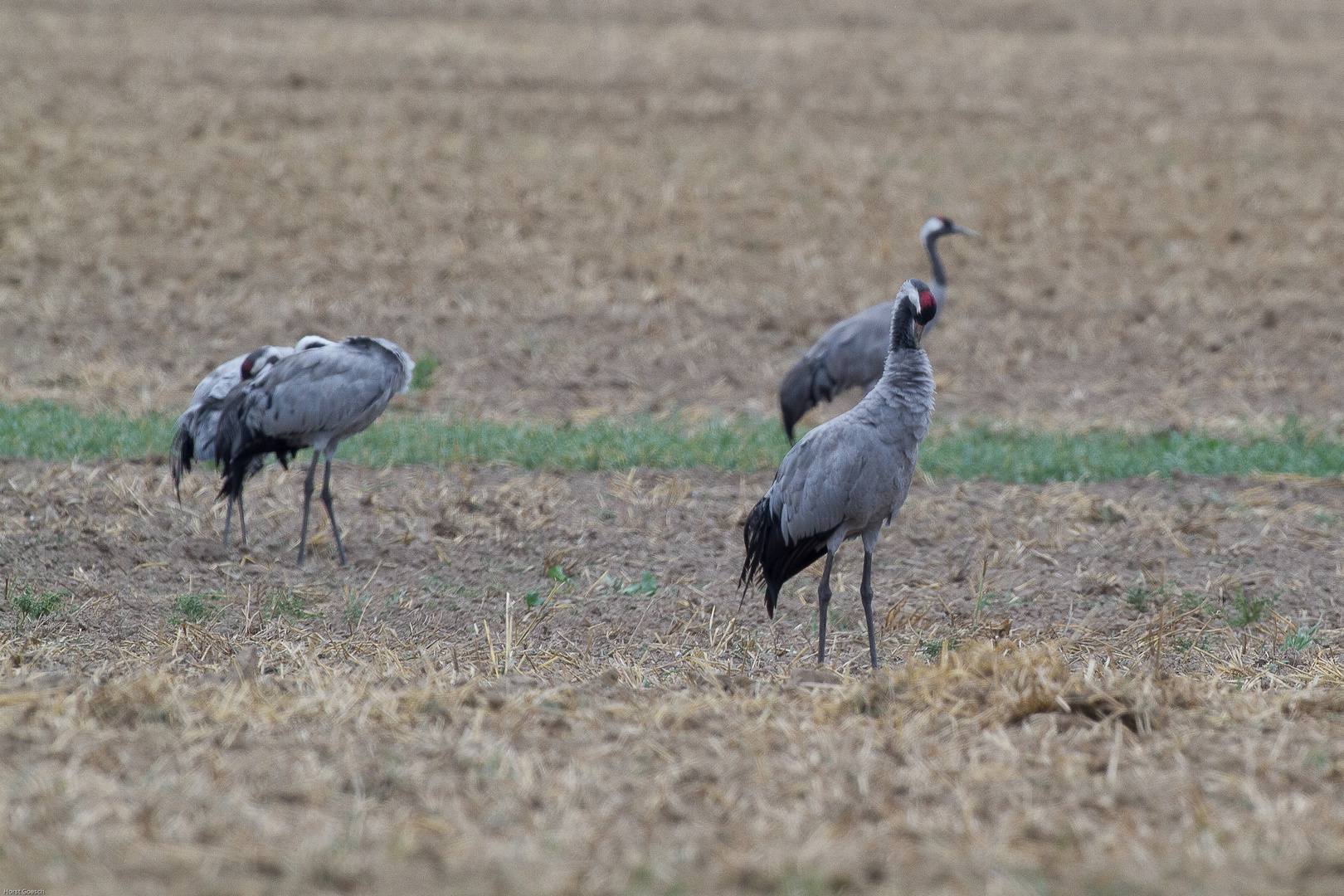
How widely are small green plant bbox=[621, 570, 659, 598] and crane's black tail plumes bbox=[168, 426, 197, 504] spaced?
300 cm

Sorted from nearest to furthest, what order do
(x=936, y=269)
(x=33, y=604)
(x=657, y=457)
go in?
(x=33, y=604) < (x=657, y=457) < (x=936, y=269)

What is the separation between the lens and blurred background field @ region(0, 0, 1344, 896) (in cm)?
402

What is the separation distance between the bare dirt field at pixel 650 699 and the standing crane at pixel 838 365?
1567mm

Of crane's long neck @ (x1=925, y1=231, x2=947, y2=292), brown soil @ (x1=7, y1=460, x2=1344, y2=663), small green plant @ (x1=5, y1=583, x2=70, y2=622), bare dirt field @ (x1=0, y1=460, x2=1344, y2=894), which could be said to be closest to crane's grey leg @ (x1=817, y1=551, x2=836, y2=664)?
bare dirt field @ (x1=0, y1=460, x2=1344, y2=894)

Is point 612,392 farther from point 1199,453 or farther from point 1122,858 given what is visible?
point 1122,858

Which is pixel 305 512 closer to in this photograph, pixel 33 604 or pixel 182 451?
pixel 182 451

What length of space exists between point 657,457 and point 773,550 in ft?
10.6

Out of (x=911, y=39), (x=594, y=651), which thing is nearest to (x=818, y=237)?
(x=911, y=39)

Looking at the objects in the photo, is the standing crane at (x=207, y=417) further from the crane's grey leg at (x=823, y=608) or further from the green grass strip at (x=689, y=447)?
the crane's grey leg at (x=823, y=608)

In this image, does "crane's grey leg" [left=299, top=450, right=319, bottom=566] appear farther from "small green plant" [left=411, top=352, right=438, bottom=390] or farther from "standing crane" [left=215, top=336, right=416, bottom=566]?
"small green plant" [left=411, top=352, right=438, bottom=390]

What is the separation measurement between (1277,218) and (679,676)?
46.6 feet

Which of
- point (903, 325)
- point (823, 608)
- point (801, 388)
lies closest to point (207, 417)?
point (823, 608)

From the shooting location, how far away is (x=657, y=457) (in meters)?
9.42

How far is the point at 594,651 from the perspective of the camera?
634cm
